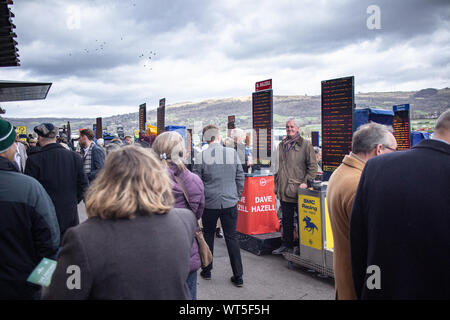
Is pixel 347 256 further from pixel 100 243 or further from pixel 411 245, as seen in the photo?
pixel 100 243

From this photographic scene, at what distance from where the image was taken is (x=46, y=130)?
390 cm

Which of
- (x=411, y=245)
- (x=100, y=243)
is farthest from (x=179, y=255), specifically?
(x=411, y=245)

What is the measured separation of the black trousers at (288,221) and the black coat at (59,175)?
9.71 feet

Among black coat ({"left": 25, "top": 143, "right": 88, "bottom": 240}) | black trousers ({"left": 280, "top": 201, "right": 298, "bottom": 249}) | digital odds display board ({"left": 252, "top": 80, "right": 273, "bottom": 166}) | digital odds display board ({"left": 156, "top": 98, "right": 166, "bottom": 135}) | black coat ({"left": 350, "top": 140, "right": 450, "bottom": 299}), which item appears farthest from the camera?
digital odds display board ({"left": 156, "top": 98, "right": 166, "bottom": 135})

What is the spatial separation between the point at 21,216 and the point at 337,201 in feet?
6.57

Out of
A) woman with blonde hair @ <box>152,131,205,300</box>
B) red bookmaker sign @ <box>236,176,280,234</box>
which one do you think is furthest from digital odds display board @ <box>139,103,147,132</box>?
woman with blonde hair @ <box>152,131,205,300</box>

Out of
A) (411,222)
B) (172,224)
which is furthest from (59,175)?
(411,222)

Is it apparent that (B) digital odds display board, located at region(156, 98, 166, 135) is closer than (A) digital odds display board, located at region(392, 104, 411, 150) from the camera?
No

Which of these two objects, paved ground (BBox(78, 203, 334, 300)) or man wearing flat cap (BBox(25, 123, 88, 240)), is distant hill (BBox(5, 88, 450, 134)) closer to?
paved ground (BBox(78, 203, 334, 300))

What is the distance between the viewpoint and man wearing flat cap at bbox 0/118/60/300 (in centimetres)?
196


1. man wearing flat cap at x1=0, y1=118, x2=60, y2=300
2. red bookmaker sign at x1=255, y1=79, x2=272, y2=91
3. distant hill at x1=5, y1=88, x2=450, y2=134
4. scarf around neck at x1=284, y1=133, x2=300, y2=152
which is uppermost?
distant hill at x1=5, y1=88, x2=450, y2=134

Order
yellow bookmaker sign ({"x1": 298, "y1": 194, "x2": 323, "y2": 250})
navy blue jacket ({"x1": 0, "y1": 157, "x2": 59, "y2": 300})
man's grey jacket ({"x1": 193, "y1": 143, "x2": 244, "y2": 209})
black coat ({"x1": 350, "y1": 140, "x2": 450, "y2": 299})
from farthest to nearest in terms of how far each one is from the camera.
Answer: yellow bookmaker sign ({"x1": 298, "y1": 194, "x2": 323, "y2": 250}), man's grey jacket ({"x1": 193, "y1": 143, "x2": 244, "y2": 209}), navy blue jacket ({"x1": 0, "y1": 157, "x2": 59, "y2": 300}), black coat ({"x1": 350, "y1": 140, "x2": 450, "y2": 299})

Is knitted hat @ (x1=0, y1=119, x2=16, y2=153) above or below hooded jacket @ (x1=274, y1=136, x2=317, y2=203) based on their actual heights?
above

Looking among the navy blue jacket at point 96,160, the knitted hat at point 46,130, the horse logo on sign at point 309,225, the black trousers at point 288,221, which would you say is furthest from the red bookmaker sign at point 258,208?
the knitted hat at point 46,130
